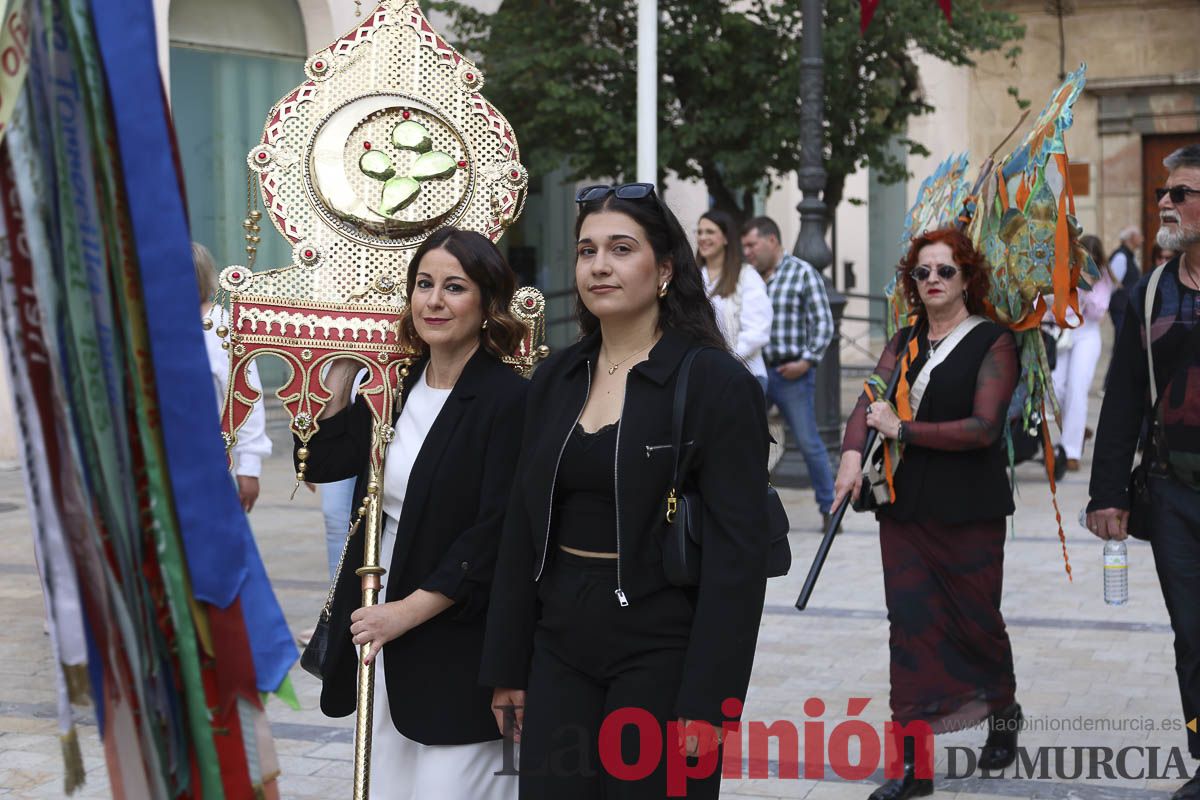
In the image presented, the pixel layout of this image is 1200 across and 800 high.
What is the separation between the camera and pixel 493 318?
12.9ft

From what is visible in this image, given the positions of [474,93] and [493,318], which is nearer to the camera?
[493,318]

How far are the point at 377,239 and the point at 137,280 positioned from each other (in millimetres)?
2225

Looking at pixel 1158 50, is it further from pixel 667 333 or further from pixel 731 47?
pixel 667 333

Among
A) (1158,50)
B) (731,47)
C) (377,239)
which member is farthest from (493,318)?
(1158,50)

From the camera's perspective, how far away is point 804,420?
34.5 feet

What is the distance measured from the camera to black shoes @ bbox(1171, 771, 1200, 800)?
4.95 metres

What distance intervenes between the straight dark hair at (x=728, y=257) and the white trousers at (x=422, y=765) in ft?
20.5

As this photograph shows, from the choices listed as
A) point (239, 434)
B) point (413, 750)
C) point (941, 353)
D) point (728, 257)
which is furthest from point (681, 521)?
point (728, 257)

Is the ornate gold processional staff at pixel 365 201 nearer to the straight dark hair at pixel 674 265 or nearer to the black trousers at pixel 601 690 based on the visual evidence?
the straight dark hair at pixel 674 265

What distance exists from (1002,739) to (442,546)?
2.49m

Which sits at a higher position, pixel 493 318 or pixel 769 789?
pixel 493 318

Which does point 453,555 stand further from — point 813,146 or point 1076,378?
point 1076,378

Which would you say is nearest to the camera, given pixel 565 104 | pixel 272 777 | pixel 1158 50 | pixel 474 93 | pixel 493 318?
pixel 272 777

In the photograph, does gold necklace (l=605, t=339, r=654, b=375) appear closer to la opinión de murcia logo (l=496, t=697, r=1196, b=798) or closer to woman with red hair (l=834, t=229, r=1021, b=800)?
la opinión de murcia logo (l=496, t=697, r=1196, b=798)
